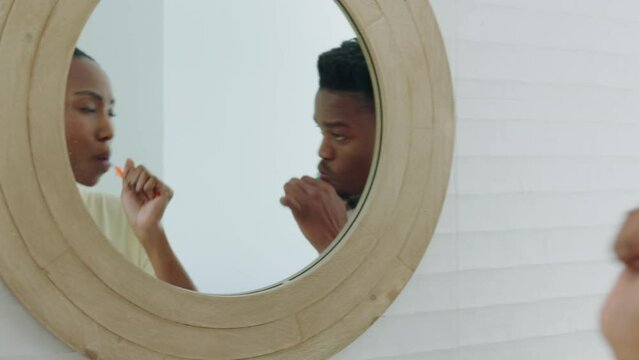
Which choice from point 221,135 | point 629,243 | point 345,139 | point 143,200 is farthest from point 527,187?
point 629,243

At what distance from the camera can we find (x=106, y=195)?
133cm

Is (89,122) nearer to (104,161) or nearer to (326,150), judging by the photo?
(104,161)

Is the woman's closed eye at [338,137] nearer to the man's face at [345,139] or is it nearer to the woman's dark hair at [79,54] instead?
the man's face at [345,139]

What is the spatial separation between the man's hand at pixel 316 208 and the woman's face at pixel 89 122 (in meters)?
0.30

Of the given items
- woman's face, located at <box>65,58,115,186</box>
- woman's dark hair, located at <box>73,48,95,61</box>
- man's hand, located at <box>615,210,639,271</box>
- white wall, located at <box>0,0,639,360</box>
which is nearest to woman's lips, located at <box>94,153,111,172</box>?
woman's face, located at <box>65,58,115,186</box>

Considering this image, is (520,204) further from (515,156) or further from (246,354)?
(246,354)

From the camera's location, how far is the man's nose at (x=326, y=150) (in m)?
1.51

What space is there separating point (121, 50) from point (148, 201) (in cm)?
22

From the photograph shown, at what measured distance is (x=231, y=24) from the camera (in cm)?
142

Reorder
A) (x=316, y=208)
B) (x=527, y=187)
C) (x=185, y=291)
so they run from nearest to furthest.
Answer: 1. (x=185, y=291)
2. (x=316, y=208)
3. (x=527, y=187)

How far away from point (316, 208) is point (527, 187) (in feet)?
1.78

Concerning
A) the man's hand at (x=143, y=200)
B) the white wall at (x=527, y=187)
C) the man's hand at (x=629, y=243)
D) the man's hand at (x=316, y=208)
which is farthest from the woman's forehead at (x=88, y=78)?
the man's hand at (x=629, y=243)

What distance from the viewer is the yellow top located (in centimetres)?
133

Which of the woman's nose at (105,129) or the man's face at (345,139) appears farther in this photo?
the man's face at (345,139)
